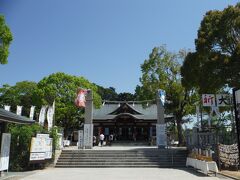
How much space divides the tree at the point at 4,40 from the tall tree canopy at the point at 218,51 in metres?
12.7

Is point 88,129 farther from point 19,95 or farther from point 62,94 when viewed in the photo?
point 19,95

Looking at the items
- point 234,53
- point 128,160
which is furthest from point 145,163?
point 234,53

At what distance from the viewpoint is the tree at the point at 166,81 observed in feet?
104

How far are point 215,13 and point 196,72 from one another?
4.32 meters

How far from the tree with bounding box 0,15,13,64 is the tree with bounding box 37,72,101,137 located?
60.7 feet

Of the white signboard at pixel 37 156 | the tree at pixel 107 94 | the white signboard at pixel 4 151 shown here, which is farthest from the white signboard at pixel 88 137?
the tree at pixel 107 94

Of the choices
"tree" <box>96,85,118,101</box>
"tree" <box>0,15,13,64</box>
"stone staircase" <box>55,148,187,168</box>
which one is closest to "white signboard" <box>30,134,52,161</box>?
"stone staircase" <box>55,148,187,168</box>

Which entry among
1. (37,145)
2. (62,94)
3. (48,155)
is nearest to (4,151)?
(37,145)

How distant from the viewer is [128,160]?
19703 mm

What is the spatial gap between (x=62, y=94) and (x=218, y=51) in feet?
74.1

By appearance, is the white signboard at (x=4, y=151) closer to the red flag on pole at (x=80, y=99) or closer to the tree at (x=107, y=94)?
the red flag on pole at (x=80, y=99)

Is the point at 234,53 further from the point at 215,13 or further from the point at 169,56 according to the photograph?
the point at 169,56

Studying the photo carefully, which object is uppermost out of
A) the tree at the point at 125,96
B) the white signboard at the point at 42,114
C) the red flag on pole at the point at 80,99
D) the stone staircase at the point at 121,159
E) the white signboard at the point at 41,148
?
the tree at the point at 125,96

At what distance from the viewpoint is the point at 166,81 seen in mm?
31844
